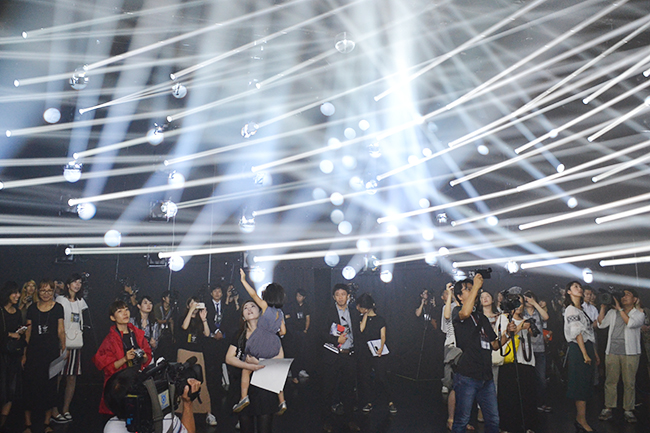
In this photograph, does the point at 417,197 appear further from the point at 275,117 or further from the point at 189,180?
the point at 189,180

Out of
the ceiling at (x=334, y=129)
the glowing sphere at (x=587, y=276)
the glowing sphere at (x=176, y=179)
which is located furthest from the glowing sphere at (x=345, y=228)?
the glowing sphere at (x=587, y=276)

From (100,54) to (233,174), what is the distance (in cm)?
336

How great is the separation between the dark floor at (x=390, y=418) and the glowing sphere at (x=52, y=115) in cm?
441

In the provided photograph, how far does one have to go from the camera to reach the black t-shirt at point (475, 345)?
3.64 m

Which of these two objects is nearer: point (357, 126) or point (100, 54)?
point (100, 54)

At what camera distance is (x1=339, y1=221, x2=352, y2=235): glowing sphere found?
9758 millimetres

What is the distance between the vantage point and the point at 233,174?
9203 mm

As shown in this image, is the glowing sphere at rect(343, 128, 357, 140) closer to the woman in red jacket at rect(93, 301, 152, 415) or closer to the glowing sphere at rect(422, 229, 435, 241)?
the glowing sphere at rect(422, 229, 435, 241)

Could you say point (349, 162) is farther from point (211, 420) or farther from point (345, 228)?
point (211, 420)

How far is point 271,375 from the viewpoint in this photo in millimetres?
3463

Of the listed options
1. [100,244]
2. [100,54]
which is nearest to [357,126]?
[100,54]

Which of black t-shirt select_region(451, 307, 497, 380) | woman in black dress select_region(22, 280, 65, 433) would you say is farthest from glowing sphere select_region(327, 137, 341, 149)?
black t-shirt select_region(451, 307, 497, 380)

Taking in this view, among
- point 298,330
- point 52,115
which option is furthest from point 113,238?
point 298,330

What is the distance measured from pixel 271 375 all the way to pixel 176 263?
237 inches
